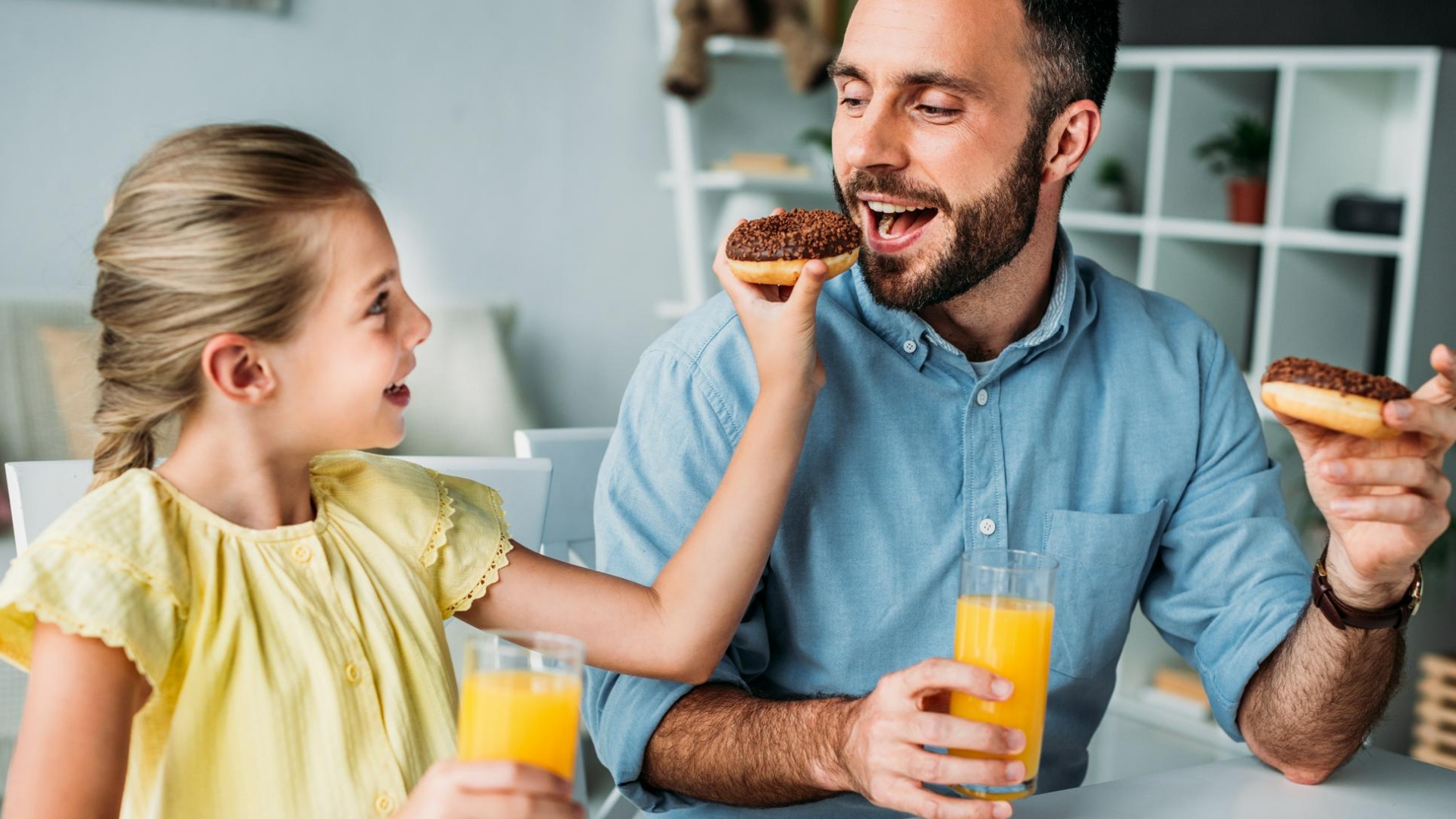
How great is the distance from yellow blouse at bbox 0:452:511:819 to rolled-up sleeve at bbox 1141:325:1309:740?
85 centimetres

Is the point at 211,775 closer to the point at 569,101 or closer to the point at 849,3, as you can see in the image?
the point at 569,101

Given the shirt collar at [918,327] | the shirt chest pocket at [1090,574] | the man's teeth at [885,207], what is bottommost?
the shirt chest pocket at [1090,574]

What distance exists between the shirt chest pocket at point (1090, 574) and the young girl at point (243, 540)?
67 centimetres

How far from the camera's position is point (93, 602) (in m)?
0.92

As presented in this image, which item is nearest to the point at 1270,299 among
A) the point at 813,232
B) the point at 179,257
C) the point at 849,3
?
the point at 849,3

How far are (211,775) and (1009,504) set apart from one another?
2.82ft

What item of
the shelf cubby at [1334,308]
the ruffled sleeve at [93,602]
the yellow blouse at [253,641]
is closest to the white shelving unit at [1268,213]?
the shelf cubby at [1334,308]

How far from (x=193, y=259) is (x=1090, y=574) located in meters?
0.99

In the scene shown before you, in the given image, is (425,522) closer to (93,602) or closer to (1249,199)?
(93,602)

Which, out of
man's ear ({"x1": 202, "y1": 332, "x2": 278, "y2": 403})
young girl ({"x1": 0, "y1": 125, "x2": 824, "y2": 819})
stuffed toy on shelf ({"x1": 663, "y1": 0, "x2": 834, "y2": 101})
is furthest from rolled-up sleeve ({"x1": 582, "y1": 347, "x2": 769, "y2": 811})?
stuffed toy on shelf ({"x1": 663, "y1": 0, "x2": 834, "y2": 101})

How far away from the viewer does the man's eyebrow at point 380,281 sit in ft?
3.56

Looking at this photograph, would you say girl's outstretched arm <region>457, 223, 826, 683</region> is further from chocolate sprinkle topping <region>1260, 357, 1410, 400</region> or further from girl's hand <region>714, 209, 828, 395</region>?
chocolate sprinkle topping <region>1260, 357, 1410, 400</region>

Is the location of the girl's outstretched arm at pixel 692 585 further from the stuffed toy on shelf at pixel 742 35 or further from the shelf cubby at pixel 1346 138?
the stuffed toy on shelf at pixel 742 35

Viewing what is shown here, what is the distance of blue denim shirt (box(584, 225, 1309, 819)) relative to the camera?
1.41 m
